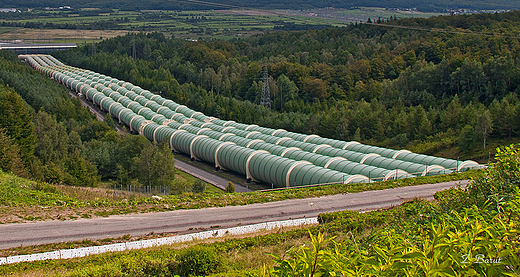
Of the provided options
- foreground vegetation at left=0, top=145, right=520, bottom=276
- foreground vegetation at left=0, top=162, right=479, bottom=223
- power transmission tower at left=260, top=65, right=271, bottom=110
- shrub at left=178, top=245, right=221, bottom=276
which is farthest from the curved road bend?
power transmission tower at left=260, top=65, right=271, bottom=110

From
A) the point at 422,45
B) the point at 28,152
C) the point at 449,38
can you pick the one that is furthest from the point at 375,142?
the point at 449,38

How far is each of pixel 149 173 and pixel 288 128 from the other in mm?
37676

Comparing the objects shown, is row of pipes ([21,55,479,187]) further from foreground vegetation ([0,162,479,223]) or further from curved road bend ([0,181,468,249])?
foreground vegetation ([0,162,479,223])

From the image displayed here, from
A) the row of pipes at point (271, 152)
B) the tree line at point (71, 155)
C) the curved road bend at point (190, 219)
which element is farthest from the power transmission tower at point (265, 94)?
the curved road bend at point (190, 219)

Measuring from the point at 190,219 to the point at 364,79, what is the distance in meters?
96.3

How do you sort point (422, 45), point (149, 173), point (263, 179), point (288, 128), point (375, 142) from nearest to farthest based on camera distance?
1. point (149, 173)
2. point (263, 179)
3. point (375, 142)
4. point (288, 128)
5. point (422, 45)

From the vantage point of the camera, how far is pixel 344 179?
39.2 meters

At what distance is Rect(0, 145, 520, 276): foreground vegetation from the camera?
6.81 metres

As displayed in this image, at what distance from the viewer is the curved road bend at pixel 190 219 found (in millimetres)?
21938

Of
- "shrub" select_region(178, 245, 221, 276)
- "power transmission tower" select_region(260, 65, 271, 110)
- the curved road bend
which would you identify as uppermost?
"shrub" select_region(178, 245, 221, 276)

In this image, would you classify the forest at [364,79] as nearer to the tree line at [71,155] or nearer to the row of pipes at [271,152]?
the row of pipes at [271,152]

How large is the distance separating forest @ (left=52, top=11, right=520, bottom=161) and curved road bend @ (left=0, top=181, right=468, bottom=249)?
102 feet

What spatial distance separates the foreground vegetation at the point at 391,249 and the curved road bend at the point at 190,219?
426 cm

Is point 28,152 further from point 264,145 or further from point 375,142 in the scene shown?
point 375,142
